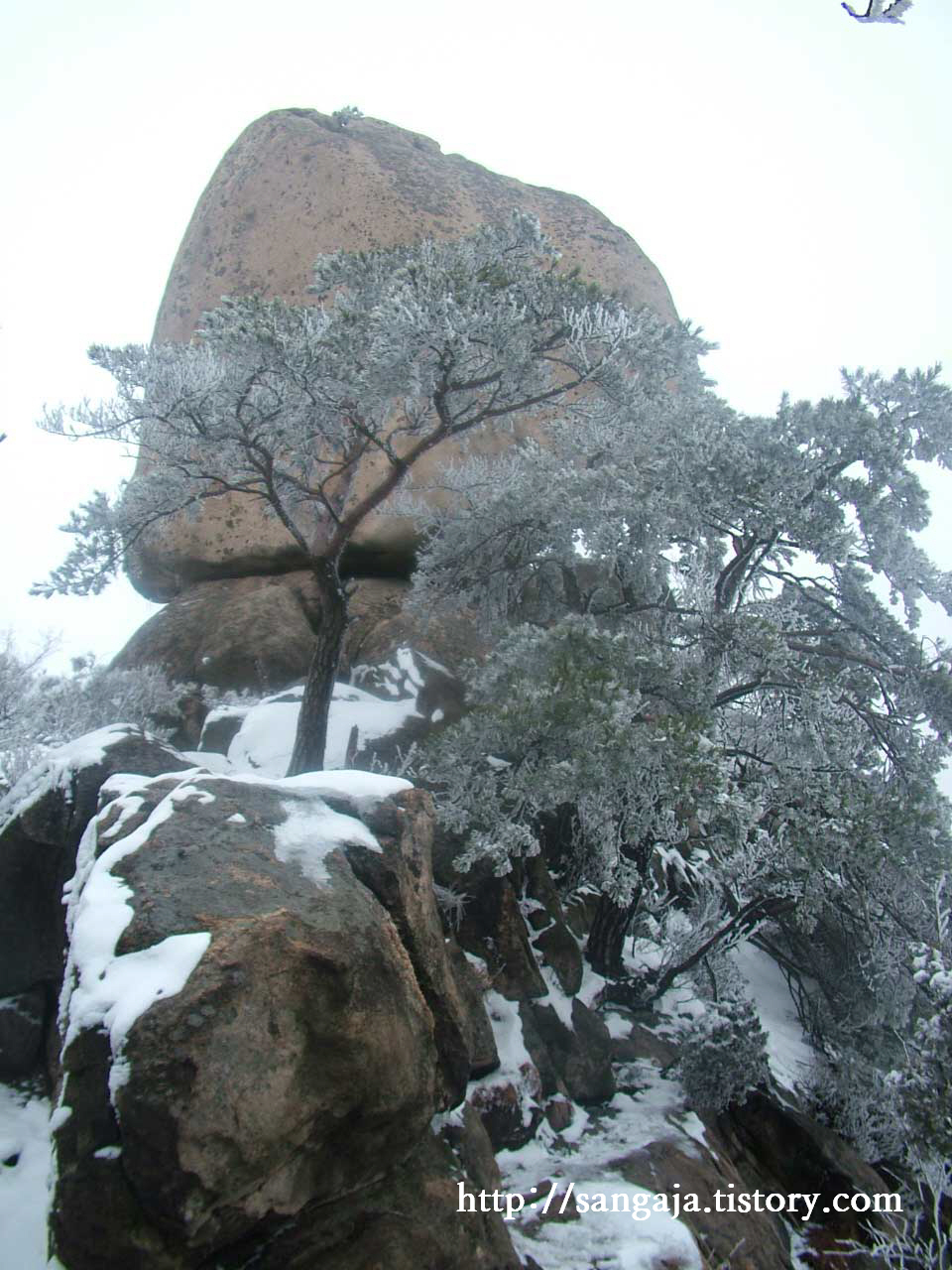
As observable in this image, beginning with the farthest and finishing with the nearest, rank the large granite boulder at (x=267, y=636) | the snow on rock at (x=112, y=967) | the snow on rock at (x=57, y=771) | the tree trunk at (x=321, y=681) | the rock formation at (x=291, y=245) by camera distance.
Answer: the rock formation at (x=291, y=245)
the large granite boulder at (x=267, y=636)
the tree trunk at (x=321, y=681)
the snow on rock at (x=57, y=771)
the snow on rock at (x=112, y=967)

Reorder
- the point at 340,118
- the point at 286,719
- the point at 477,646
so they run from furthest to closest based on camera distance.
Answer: the point at 340,118, the point at 477,646, the point at 286,719

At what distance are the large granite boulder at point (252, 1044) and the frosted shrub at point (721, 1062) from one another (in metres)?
3.48

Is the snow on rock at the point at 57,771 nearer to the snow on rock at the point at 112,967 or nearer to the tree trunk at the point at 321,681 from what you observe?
the tree trunk at the point at 321,681

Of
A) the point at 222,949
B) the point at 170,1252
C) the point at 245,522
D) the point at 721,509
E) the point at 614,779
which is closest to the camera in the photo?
the point at 170,1252

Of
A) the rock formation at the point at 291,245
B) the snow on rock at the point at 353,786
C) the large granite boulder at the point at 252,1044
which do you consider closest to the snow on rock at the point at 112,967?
the large granite boulder at the point at 252,1044

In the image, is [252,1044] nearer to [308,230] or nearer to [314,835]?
[314,835]

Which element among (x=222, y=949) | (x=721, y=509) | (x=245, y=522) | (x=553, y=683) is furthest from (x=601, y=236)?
(x=222, y=949)

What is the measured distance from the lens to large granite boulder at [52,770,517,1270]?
361cm

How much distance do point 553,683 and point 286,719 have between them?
519 cm

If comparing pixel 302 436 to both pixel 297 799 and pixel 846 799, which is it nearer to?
pixel 297 799

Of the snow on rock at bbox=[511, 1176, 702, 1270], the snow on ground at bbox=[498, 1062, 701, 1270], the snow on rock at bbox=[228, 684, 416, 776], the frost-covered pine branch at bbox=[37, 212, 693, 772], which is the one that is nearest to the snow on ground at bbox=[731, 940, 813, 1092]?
the snow on ground at bbox=[498, 1062, 701, 1270]

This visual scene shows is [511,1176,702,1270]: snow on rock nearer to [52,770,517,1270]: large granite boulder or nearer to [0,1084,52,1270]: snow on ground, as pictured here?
[52,770,517,1270]: large granite boulder

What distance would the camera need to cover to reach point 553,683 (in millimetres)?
7836

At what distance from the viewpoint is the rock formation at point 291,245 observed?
1536cm
